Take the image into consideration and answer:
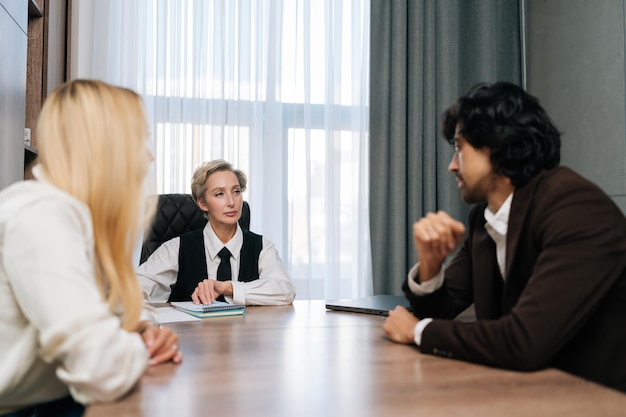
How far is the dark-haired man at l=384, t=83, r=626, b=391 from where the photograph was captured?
3.51ft

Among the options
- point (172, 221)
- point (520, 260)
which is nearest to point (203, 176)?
point (172, 221)

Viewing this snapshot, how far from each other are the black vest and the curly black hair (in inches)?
47.8

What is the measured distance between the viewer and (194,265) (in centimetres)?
237

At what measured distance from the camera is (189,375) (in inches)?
39.0

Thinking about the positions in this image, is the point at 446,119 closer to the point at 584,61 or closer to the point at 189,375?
the point at 189,375

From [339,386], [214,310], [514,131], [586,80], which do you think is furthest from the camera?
[586,80]

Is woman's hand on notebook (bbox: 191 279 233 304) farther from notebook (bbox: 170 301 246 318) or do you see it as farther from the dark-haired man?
the dark-haired man

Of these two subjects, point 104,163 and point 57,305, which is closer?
point 57,305

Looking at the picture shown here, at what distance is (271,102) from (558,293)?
2618 mm

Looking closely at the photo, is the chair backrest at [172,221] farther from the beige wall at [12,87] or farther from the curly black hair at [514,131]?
the curly black hair at [514,131]

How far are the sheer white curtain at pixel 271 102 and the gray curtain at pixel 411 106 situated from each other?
92mm

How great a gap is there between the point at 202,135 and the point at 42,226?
260 centimetres

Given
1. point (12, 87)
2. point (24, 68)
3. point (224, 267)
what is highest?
Result: point (24, 68)

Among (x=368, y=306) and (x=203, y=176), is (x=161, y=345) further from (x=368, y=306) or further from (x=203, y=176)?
→ (x=203, y=176)
